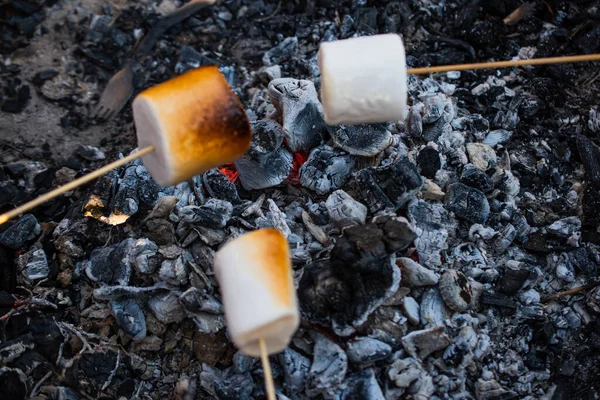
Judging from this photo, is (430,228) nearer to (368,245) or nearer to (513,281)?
(513,281)

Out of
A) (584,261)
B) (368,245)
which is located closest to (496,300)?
(584,261)

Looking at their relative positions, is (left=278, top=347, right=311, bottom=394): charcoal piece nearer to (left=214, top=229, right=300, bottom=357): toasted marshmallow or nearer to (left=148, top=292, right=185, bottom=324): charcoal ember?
(left=214, top=229, right=300, bottom=357): toasted marshmallow

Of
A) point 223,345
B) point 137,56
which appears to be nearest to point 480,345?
point 223,345

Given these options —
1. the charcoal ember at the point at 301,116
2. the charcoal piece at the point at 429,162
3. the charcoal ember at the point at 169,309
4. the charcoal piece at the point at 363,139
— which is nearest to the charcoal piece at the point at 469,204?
the charcoal piece at the point at 429,162

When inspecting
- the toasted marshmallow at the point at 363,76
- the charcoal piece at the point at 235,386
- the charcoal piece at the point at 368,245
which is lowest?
the charcoal piece at the point at 235,386

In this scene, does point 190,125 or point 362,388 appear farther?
point 362,388

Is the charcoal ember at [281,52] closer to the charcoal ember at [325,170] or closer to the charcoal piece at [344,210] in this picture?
the charcoal ember at [325,170]

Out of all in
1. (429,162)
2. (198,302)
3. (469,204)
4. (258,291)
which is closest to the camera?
(258,291)
